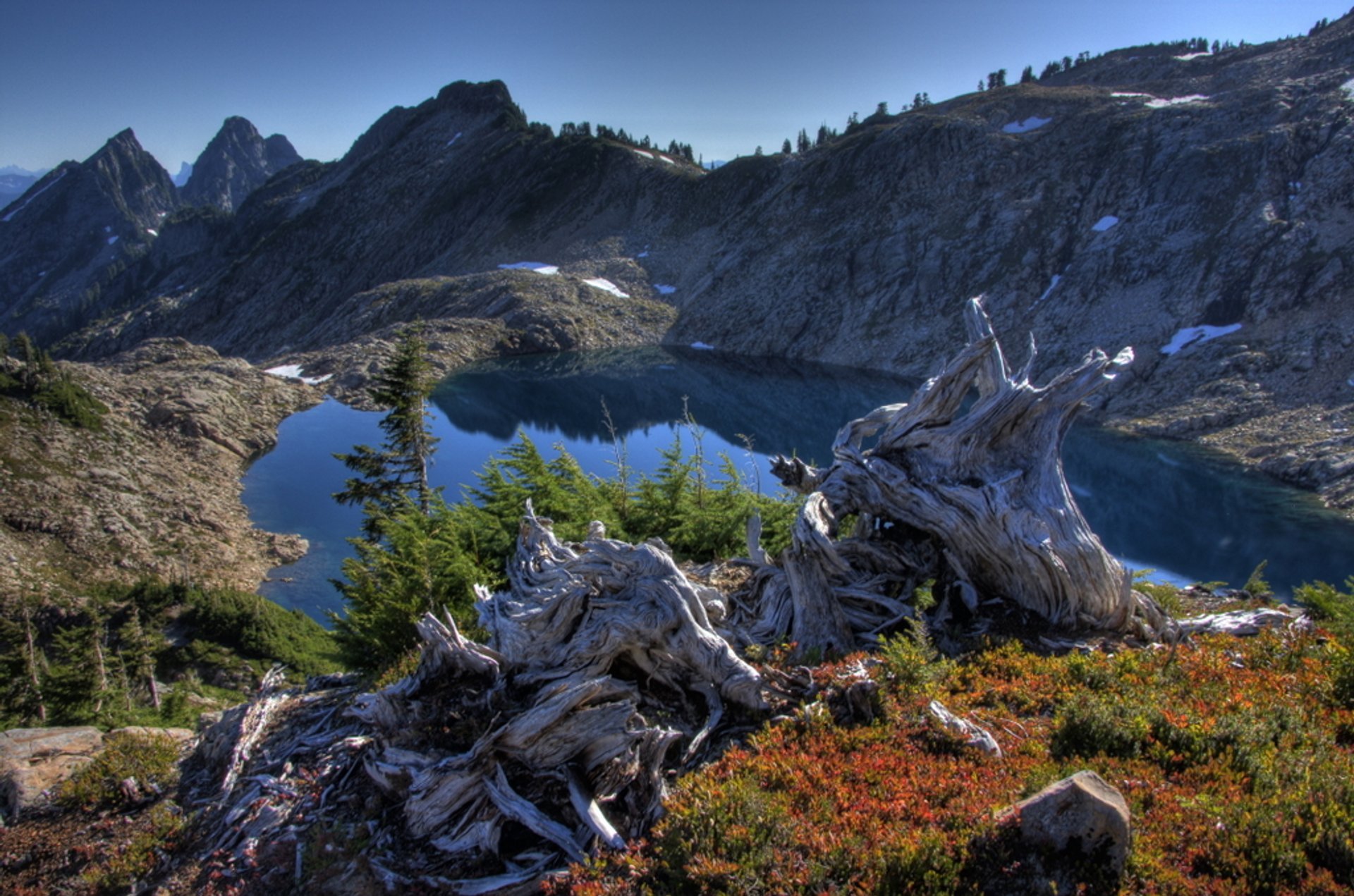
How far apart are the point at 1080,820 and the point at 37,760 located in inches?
361

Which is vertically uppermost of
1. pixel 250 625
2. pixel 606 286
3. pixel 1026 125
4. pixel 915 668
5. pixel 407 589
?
pixel 1026 125

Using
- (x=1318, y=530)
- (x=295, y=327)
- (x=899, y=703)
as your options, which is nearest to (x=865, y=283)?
(x=1318, y=530)

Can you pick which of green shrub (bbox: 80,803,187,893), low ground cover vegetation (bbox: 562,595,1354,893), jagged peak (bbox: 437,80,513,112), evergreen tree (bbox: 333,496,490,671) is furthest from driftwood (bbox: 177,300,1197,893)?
jagged peak (bbox: 437,80,513,112)

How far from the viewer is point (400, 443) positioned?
20984 millimetres

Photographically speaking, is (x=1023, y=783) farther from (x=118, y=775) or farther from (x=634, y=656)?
(x=118, y=775)

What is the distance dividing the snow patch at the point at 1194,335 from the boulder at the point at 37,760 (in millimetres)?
55107

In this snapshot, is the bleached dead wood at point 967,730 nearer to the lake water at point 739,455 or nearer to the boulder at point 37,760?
the boulder at point 37,760

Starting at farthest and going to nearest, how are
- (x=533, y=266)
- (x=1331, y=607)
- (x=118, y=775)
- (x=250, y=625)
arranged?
(x=533, y=266)
(x=250, y=625)
(x=1331, y=607)
(x=118, y=775)

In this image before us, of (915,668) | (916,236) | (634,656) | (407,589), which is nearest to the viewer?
(915,668)

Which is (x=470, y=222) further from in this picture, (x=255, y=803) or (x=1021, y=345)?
(x=255, y=803)

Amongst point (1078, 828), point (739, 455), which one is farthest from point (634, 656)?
point (739, 455)

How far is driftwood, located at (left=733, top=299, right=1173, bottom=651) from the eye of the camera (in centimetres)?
727

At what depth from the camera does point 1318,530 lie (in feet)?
86.8

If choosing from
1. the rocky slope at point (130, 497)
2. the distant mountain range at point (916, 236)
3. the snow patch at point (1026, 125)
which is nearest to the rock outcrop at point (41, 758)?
the rocky slope at point (130, 497)
